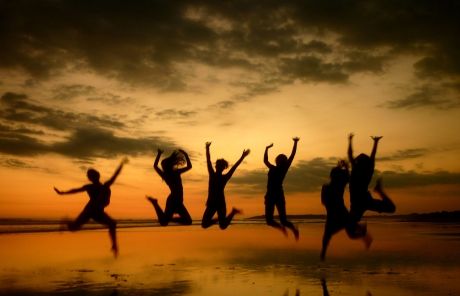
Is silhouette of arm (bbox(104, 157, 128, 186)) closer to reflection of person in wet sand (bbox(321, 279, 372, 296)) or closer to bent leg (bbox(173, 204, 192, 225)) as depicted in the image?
bent leg (bbox(173, 204, 192, 225))

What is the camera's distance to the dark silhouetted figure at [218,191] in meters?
11.6

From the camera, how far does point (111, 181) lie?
454 inches

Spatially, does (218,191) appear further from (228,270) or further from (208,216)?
(228,270)

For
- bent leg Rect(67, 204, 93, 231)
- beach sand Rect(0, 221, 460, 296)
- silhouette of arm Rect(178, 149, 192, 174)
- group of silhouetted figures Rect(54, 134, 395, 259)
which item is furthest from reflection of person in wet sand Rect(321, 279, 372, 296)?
bent leg Rect(67, 204, 93, 231)

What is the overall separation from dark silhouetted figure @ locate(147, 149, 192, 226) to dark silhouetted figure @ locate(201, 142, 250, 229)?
0.58 m

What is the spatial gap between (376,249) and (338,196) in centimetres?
762

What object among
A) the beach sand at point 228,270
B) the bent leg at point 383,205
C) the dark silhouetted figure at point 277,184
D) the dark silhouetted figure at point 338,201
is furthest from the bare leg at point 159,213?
the bent leg at point 383,205

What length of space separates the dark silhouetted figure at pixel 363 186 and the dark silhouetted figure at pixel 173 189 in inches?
173

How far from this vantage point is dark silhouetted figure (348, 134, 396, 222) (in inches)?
409

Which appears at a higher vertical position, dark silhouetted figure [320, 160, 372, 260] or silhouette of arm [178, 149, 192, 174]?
silhouette of arm [178, 149, 192, 174]

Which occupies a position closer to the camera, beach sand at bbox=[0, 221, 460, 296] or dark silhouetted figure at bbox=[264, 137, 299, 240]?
beach sand at bbox=[0, 221, 460, 296]

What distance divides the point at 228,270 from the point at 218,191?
7.71ft

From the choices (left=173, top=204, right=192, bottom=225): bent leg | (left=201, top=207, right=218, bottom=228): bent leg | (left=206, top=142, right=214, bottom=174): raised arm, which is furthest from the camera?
(left=201, top=207, right=218, bottom=228): bent leg

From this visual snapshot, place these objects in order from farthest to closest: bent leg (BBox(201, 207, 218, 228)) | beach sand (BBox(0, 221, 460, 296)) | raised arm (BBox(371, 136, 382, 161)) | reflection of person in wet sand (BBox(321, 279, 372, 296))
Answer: bent leg (BBox(201, 207, 218, 228)) < raised arm (BBox(371, 136, 382, 161)) < beach sand (BBox(0, 221, 460, 296)) < reflection of person in wet sand (BBox(321, 279, 372, 296))
